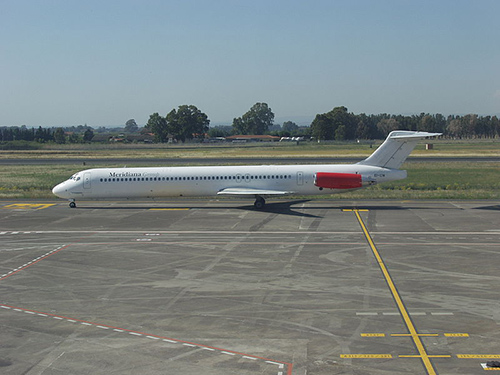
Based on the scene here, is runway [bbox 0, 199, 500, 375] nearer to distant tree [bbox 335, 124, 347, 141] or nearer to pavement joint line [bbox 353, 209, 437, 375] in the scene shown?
pavement joint line [bbox 353, 209, 437, 375]

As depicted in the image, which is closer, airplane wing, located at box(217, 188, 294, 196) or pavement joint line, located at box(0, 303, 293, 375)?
pavement joint line, located at box(0, 303, 293, 375)

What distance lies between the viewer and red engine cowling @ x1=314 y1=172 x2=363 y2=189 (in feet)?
128

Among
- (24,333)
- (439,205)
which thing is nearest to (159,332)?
(24,333)

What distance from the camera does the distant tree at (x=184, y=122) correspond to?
545ft

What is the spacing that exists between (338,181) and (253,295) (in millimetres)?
20558

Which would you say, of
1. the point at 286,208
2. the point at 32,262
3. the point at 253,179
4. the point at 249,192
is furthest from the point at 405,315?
the point at 253,179

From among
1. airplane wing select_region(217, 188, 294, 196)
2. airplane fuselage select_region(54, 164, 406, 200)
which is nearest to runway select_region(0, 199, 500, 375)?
airplane wing select_region(217, 188, 294, 196)

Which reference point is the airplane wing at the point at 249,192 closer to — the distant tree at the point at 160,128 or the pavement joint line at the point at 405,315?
the pavement joint line at the point at 405,315

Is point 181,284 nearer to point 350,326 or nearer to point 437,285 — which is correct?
point 350,326

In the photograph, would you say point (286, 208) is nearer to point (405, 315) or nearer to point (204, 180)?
point (204, 180)

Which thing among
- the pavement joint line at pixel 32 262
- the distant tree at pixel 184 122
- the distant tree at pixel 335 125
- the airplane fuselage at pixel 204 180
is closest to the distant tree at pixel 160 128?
the distant tree at pixel 184 122

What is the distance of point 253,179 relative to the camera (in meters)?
40.2

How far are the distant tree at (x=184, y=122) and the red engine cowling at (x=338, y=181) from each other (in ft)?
426

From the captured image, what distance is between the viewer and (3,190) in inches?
2116
